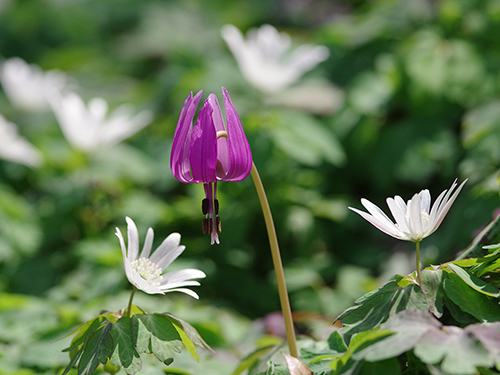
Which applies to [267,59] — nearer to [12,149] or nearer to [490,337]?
[12,149]

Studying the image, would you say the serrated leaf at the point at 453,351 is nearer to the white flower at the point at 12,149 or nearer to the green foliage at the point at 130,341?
the green foliage at the point at 130,341

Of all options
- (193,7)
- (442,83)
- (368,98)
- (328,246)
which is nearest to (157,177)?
(328,246)

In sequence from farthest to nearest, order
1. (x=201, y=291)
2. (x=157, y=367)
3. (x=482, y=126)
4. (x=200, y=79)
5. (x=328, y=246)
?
(x=200, y=79)
(x=328, y=246)
(x=201, y=291)
(x=482, y=126)
(x=157, y=367)

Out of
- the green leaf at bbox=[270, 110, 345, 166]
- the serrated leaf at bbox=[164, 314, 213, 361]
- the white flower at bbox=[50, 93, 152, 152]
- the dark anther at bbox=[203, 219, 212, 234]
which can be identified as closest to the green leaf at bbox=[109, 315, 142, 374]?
the serrated leaf at bbox=[164, 314, 213, 361]

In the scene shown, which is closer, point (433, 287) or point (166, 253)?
point (433, 287)

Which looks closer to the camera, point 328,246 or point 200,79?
point 328,246

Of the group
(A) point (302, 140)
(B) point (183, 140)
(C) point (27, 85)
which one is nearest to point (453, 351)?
(B) point (183, 140)

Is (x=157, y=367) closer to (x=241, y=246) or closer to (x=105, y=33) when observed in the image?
(x=241, y=246)
